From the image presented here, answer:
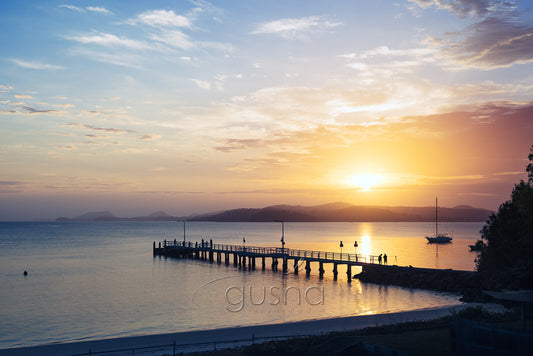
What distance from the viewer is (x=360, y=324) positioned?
104ft

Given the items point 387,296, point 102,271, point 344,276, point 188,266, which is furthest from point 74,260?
point 387,296

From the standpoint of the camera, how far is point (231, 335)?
29.0 m

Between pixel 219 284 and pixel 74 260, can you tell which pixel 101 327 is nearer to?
pixel 219 284

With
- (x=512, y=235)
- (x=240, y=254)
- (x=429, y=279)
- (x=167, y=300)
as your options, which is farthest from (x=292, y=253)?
(x=512, y=235)

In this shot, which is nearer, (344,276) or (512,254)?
(512,254)

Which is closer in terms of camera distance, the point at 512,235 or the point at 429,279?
the point at 512,235

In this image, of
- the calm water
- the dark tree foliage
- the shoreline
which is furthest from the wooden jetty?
A: the dark tree foliage

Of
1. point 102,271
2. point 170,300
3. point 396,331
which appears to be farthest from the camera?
point 102,271

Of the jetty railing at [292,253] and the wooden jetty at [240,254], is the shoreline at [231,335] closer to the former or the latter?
the jetty railing at [292,253]

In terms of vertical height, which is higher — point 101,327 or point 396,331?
point 396,331

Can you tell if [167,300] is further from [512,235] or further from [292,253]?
[512,235]

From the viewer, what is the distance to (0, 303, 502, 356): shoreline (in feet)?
85.3

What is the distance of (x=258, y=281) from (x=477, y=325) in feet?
141

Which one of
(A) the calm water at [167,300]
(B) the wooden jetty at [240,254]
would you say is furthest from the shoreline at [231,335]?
(B) the wooden jetty at [240,254]
